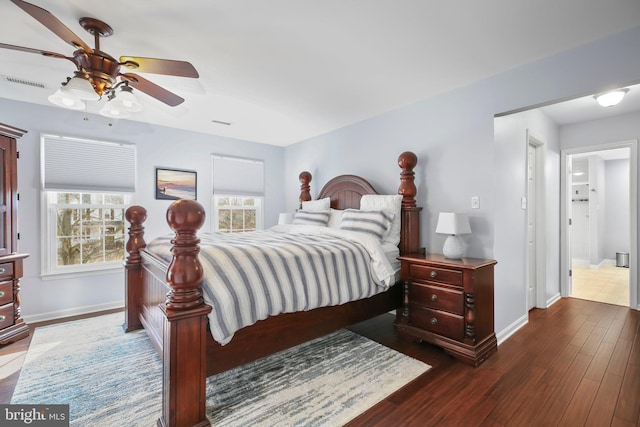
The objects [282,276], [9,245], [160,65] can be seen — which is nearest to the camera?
[160,65]

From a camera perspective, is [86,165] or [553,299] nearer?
[86,165]

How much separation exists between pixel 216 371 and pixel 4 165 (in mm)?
2971

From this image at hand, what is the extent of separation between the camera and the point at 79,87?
182cm

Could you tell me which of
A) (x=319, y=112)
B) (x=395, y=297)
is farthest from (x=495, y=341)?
(x=319, y=112)

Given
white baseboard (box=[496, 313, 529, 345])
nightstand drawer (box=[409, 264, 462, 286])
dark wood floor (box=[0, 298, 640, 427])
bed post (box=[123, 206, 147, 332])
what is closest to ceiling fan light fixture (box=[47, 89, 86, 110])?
bed post (box=[123, 206, 147, 332])

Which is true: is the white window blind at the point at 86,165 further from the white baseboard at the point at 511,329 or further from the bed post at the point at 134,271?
the white baseboard at the point at 511,329

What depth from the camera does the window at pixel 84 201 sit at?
3.48 metres

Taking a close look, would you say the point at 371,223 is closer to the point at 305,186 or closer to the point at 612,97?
the point at 305,186

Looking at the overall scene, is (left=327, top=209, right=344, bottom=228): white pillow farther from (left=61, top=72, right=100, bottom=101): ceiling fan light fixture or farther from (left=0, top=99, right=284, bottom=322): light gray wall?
(left=61, top=72, right=100, bottom=101): ceiling fan light fixture

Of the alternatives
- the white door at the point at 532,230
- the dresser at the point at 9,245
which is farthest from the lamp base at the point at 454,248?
the dresser at the point at 9,245

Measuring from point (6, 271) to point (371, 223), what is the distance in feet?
11.6

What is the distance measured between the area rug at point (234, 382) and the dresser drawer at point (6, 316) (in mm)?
288

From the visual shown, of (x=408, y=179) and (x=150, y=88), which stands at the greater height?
(x=150, y=88)

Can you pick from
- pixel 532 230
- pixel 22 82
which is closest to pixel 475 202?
pixel 532 230
